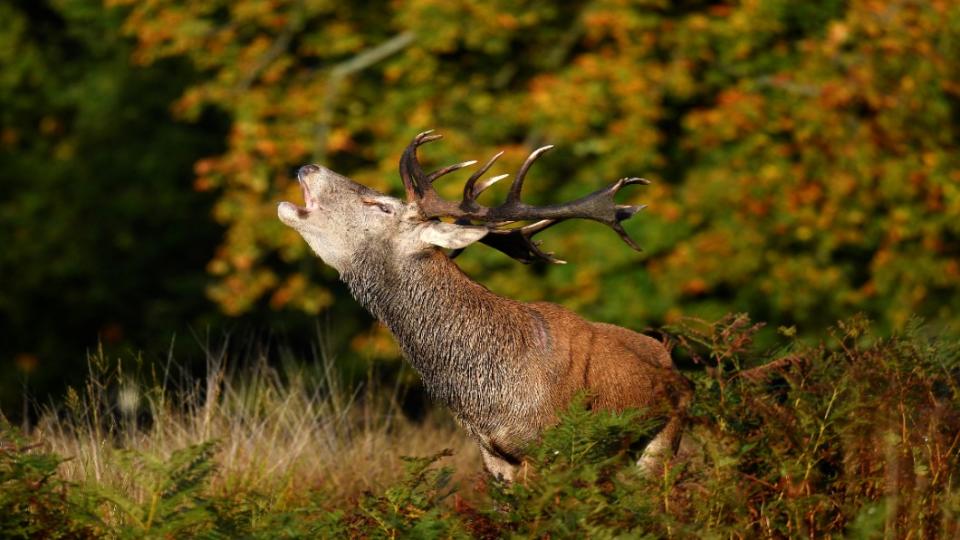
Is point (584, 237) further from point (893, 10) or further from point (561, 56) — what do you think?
point (893, 10)

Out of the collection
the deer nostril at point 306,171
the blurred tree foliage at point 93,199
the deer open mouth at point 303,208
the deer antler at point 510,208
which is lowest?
the blurred tree foliage at point 93,199

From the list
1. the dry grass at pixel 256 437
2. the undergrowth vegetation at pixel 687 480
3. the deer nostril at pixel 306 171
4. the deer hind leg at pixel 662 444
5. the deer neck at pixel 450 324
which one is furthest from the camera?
the deer nostril at pixel 306 171

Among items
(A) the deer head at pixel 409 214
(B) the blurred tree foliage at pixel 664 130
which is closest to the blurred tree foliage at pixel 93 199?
(B) the blurred tree foliage at pixel 664 130

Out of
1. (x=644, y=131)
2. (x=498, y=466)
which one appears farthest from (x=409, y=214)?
(x=644, y=131)

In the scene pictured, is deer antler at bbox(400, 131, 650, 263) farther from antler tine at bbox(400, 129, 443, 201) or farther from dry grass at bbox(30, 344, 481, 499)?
dry grass at bbox(30, 344, 481, 499)

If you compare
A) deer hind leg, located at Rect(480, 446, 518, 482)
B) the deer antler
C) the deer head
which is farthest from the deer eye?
deer hind leg, located at Rect(480, 446, 518, 482)

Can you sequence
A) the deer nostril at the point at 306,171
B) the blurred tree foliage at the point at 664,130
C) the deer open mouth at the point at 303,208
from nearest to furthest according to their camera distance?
the deer open mouth at the point at 303,208 < the deer nostril at the point at 306,171 < the blurred tree foliage at the point at 664,130

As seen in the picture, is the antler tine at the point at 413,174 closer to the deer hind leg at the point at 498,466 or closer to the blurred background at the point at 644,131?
the deer hind leg at the point at 498,466

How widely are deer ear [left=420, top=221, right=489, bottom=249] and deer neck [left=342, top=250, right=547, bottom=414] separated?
10 cm

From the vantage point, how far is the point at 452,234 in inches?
252

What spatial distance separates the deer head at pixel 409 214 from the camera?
659 cm

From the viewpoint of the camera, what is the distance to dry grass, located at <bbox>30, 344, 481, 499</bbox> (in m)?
6.34

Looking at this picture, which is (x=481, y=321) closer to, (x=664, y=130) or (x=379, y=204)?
(x=379, y=204)

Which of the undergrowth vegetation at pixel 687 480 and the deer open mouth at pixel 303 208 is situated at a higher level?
the deer open mouth at pixel 303 208
